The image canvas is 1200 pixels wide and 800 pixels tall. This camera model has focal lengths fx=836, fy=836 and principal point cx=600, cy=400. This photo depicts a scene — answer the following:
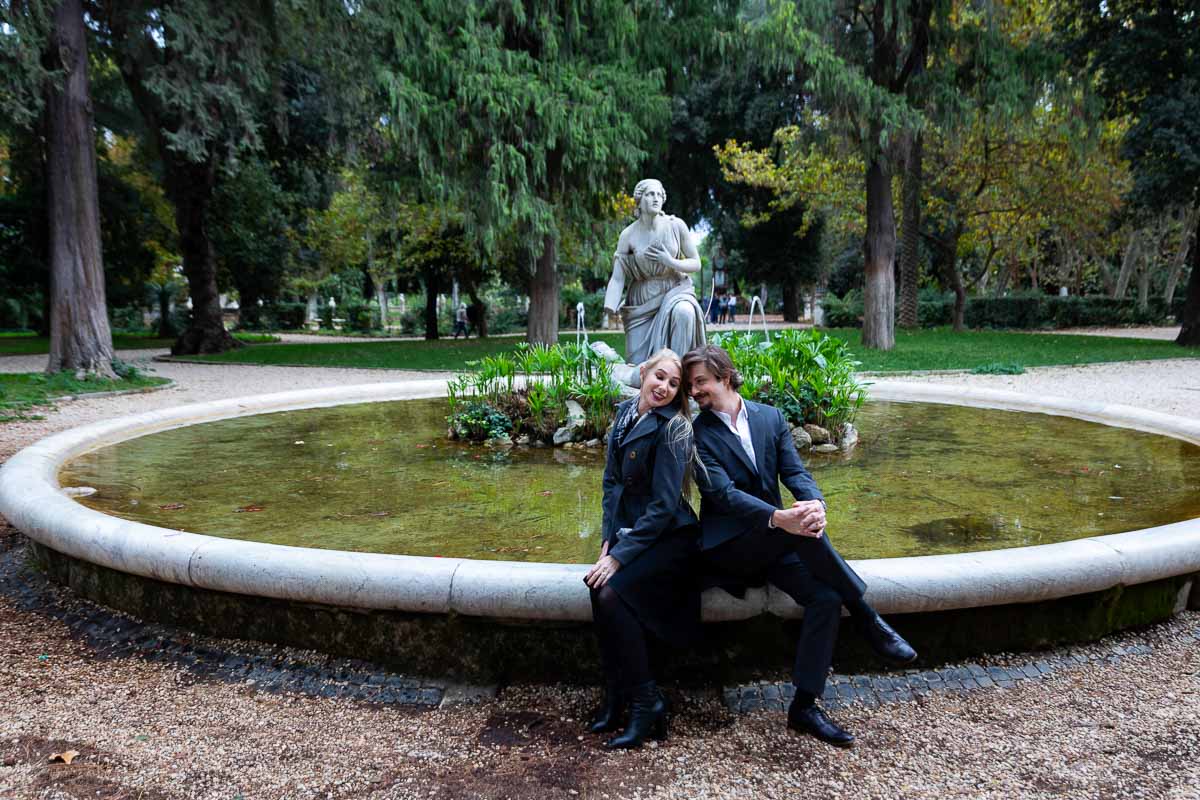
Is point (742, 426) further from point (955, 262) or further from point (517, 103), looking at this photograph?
point (955, 262)

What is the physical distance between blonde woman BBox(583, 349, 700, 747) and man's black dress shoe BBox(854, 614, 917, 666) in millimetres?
Answer: 571

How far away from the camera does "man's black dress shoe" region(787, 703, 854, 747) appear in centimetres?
265

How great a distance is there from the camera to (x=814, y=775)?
2506mm

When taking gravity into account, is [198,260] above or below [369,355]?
above

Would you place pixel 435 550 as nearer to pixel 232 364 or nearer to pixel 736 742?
pixel 736 742

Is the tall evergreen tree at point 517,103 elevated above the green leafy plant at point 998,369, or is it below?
above

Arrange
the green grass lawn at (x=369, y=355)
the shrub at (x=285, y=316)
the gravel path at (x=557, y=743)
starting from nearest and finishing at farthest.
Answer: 1. the gravel path at (x=557, y=743)
2. the green grass lawn at (x=369, y=355)
3. the shrub at (x=285, y=316)

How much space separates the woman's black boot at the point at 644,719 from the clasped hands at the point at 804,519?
26.7 inches

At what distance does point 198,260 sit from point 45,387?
428 inches

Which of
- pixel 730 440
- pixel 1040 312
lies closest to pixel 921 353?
pixel 730 440

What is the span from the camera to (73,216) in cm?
1311

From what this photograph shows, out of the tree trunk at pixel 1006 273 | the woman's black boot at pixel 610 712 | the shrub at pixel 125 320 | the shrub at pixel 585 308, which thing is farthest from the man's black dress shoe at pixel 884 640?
the shrub at pixel 125 320

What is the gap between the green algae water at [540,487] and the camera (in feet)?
13.4

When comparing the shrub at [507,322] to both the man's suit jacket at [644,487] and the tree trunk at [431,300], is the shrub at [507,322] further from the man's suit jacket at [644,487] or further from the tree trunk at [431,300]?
the man's suit jacket at [644,487]
